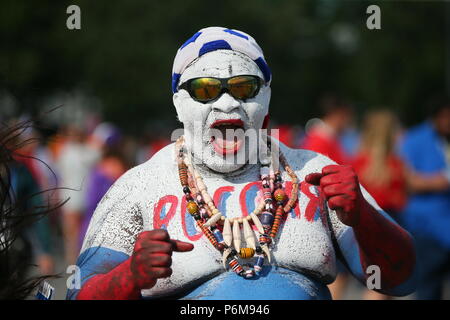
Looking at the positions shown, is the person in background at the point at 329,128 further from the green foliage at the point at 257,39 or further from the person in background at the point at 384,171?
the green foliage at the point at 257,39

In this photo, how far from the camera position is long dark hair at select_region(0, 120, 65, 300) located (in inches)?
102

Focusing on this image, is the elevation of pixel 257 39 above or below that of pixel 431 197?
above

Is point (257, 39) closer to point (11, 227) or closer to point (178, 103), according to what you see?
point (178, 103)

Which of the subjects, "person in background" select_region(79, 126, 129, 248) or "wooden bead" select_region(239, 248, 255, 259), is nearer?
"wooden bead" select_region(239, 248, 255, 259)

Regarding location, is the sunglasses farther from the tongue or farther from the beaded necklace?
the beaded necklace

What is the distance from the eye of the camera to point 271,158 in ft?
10.4

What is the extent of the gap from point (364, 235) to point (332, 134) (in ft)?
13.6

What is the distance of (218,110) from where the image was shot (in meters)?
2.98

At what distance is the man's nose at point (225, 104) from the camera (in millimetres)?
2953

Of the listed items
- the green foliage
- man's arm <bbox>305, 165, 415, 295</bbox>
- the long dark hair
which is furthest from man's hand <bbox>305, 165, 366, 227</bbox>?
the green foliage

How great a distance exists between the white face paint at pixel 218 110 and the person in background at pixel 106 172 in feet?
12.5

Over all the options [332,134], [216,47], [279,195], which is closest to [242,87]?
[216,47]
